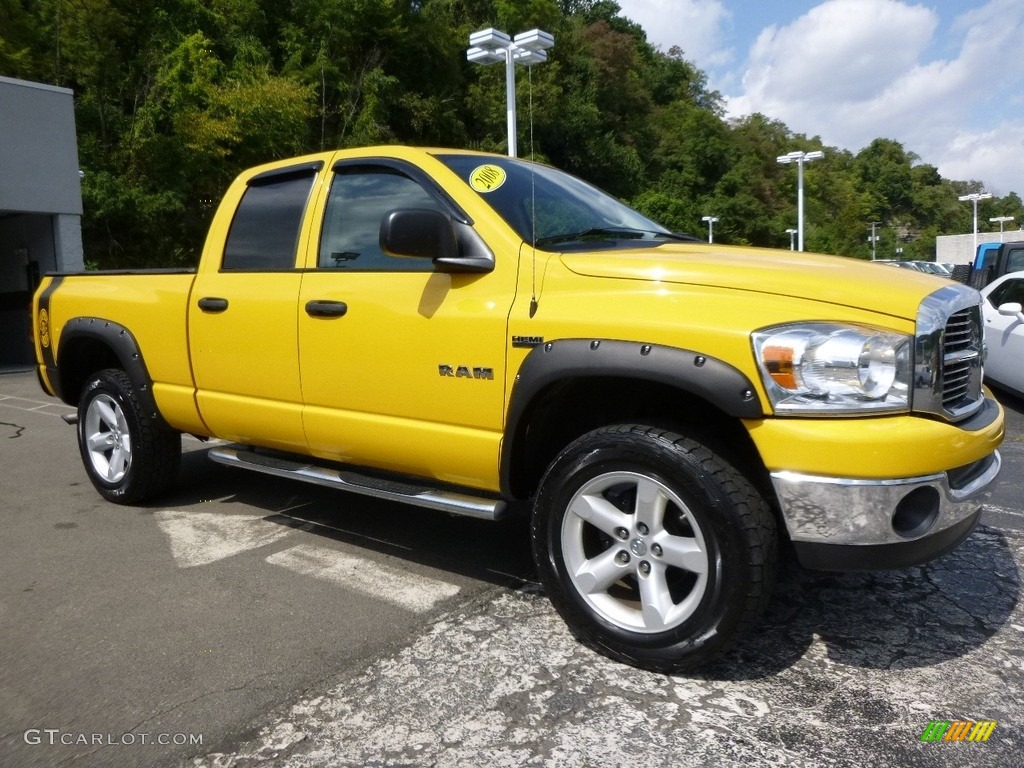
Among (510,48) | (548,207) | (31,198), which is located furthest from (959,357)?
(31,198)

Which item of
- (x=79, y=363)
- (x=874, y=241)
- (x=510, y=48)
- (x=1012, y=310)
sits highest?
(x=874, y=241)

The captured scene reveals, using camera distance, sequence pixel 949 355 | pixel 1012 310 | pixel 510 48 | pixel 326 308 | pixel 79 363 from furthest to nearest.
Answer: pixel 510 48
pixel 1012 310
pixel 79 363
pixel 326 308
pixel 949 355

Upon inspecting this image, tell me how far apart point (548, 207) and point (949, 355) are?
168 centimetres

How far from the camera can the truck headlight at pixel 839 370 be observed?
2.60 m

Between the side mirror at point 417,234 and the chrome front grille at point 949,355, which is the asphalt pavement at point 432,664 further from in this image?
the side mirror at point 417,234

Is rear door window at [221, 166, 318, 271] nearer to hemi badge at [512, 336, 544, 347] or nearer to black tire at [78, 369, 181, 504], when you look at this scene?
black tire at [78, 369, 181, 504]

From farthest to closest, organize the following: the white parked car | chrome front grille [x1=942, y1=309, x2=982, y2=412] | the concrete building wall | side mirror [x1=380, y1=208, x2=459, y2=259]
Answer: the concrete building wall → the white parked car → side mirror [x1=380, y1=208, x2=459, y2=259] → chrome front grille [x1=942, y1=309, x2=982, y2=412]

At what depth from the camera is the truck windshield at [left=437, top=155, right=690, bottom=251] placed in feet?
11.5

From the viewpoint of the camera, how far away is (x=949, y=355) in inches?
112

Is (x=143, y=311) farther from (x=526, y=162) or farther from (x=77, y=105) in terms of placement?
(x=77, y=105)

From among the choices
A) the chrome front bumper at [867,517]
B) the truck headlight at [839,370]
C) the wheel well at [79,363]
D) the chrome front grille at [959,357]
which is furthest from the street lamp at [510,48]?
the chrome front bumper at [867,517]

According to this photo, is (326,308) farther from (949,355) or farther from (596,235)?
(949,355)

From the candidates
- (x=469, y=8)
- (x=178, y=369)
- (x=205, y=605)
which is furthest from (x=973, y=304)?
(x=469, y=8)

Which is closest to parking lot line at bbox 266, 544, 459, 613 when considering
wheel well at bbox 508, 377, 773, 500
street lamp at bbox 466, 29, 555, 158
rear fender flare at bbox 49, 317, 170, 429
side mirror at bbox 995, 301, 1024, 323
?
wheel well at bbox 508, 377, 773, 500
